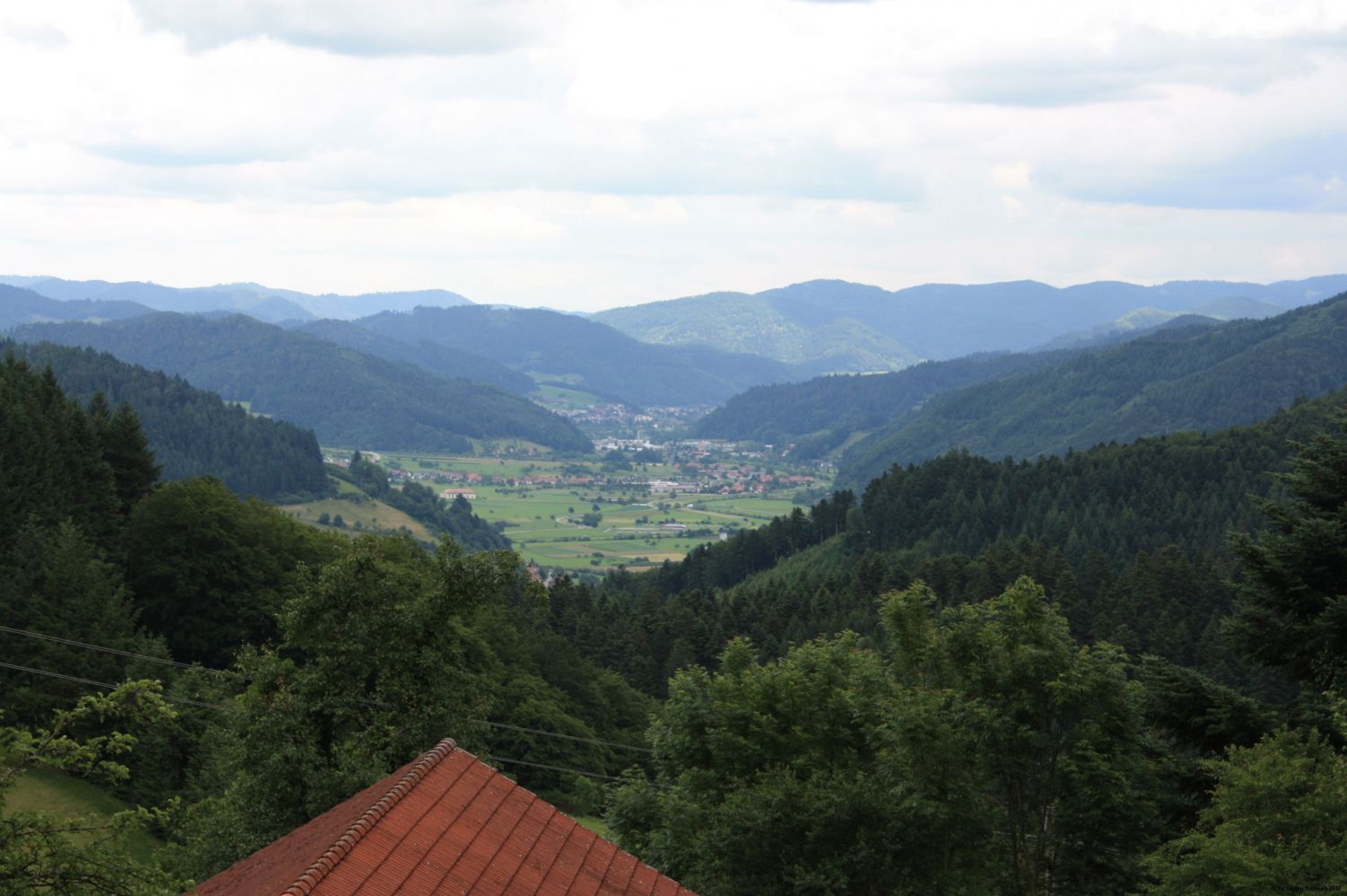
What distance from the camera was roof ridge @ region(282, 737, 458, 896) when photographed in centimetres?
1312

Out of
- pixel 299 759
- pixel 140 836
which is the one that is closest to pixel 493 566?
pixel 299 759

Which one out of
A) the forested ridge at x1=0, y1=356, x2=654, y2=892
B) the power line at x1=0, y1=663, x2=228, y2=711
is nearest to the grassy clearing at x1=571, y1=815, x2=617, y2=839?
the forested ridge at x1=0, y1=356, x2=654, y2=892

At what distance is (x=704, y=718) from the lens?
106 ft

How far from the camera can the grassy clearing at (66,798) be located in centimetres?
3744

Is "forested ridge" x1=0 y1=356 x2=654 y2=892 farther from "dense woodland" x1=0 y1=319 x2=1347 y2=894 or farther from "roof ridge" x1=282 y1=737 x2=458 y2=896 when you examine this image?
"roof ridge" x1=282 y1=737 x2=458 y2=896

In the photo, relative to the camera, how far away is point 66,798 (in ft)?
128

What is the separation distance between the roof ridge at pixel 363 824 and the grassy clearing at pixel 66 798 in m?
25.8

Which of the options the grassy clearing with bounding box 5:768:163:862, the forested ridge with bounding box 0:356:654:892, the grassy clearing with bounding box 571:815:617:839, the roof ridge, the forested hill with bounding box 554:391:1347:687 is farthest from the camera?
the forested hill with bounding box 554:391:1347:687

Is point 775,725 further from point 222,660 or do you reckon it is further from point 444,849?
point 222,660

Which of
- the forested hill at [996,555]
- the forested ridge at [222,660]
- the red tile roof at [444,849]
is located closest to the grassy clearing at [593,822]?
the forested ridge at [222,660]

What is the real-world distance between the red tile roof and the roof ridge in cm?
2

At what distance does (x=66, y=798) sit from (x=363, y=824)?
31.4 meters

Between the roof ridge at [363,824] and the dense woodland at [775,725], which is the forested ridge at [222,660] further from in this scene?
the roof ridge at [363,824]

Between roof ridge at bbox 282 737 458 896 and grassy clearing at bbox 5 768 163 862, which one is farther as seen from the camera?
grassy clearing at bbox 5 768 163 862
